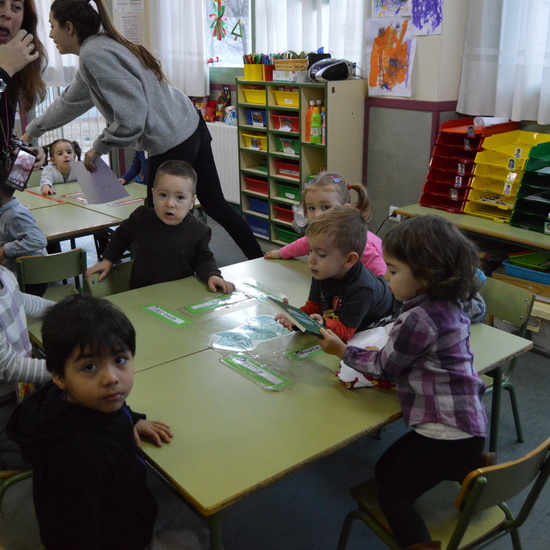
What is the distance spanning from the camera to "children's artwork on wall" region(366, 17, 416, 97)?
381 cm

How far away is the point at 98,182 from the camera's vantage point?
297 centimetres

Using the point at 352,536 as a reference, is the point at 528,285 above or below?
above

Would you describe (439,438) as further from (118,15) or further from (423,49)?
(118,15)

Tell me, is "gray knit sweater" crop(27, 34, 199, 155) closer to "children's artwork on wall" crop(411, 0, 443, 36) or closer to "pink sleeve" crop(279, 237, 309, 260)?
"pink sleeve" crop(279, 237, 309, 260)

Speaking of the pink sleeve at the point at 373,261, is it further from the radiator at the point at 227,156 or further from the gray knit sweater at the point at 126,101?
the radiator at the point at 227,156

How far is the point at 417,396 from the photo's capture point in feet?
4.74

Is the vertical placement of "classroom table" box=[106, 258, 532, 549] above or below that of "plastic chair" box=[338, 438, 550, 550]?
above

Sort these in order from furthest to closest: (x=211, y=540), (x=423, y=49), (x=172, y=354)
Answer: (x=423, y=49)
(x=172, y=354)
(x=211, y=540)

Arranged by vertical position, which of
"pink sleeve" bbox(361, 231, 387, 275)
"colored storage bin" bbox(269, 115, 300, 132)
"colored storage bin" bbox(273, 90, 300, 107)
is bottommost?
"pink sleeve" bbox(361, 231, 387, 275)

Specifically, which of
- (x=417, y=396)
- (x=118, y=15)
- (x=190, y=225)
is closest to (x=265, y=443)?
(x=417, y=396)

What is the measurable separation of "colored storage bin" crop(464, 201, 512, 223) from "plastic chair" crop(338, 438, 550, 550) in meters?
2.02

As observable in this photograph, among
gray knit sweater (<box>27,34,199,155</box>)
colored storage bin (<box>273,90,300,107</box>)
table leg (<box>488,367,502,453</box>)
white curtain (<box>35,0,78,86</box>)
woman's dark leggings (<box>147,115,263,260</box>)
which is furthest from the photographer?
white curtain (<box>35,0,78,86</box>)

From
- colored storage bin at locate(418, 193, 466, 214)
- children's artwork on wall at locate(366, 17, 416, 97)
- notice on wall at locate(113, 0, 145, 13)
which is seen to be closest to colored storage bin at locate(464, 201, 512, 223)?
colored storage bin at locate(418, 193, 466, 214)

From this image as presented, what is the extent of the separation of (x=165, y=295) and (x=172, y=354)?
19.1 inches
